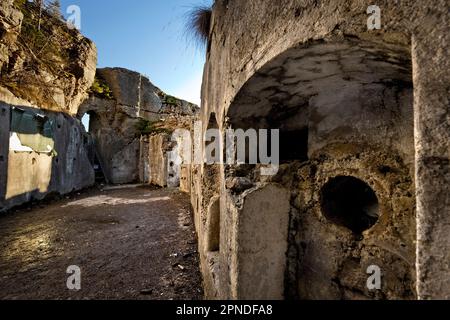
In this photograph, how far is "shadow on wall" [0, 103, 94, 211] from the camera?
539cm

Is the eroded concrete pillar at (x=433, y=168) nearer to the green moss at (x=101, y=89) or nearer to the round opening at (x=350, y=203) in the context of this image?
the round opening at (x=350, y=203)

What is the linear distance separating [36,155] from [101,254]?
506cm

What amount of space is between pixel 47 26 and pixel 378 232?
40.5 feet

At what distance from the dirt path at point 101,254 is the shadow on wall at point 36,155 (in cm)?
82

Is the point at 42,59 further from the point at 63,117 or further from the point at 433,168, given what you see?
the point at 433,168

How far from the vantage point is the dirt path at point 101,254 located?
2361 millimetres

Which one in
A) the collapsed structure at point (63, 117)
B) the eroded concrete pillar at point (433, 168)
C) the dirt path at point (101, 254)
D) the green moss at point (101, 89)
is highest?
the green moss at point (101, 89)

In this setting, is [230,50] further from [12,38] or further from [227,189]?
[12,38]

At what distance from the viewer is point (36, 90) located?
718 cm

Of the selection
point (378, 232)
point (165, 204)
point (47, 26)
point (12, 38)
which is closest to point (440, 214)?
point (378, 232)

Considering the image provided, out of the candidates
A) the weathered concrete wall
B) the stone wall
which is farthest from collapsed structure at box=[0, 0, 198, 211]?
the weathered concrete wall

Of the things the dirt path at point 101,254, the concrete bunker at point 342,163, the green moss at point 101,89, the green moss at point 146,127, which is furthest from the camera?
the green moss at point 146,127

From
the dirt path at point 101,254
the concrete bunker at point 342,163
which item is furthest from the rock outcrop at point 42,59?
the concrete bunker at point 342,163

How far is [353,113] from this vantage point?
5.80 feet
